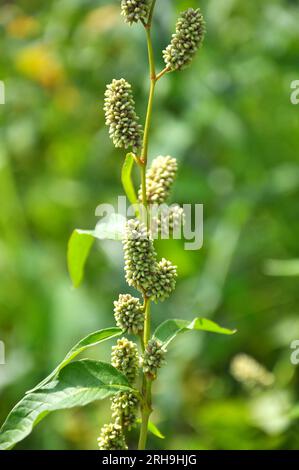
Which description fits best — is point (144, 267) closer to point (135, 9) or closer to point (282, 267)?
point (135, 9)

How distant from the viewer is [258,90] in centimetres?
421

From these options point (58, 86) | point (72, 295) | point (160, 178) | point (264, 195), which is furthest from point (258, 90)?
point (160, 178)

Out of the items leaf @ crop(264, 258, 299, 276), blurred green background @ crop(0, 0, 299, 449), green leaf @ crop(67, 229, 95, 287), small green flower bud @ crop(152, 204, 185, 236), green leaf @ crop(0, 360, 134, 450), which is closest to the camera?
green leaf @ crop(0, 360, 134, 450)

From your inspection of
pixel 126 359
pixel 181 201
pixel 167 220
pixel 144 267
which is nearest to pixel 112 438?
pixel 126 359

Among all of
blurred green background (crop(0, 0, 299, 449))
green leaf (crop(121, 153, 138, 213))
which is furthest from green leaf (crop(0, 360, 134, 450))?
blurred green background (crop(0, 0, 299, 449))

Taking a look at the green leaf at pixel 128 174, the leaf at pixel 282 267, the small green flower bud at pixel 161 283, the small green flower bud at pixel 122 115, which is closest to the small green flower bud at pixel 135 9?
the small green flower bud at pixel 122 115

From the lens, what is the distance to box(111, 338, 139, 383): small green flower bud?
71.7 inches

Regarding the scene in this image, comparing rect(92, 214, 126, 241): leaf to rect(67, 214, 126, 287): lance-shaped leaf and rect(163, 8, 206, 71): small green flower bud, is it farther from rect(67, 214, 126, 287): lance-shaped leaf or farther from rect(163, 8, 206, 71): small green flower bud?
rect(163, 8, 206, 71): small green flower bud

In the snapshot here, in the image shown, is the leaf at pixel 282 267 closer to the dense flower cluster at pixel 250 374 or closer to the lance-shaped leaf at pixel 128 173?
the dense flower cluster at pixel 250 374

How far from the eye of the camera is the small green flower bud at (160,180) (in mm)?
1919

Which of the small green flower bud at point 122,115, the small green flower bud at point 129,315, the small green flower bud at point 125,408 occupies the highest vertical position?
→ the small green flower bud at point 122,115

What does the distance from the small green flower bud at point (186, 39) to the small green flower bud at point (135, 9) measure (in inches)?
3.3

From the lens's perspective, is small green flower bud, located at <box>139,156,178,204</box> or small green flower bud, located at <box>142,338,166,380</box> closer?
small green flower bud, located at <box>142,338,166,380</box>

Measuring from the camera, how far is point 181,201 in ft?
13.5
